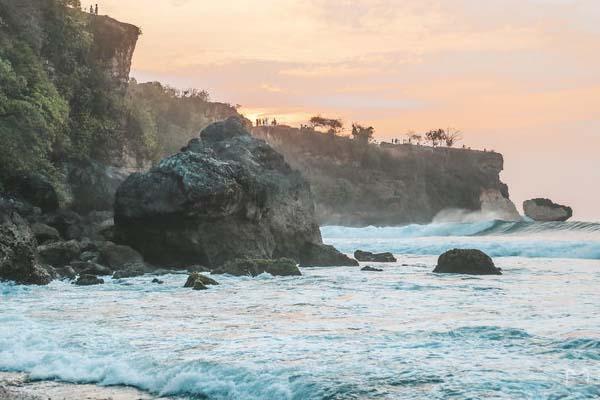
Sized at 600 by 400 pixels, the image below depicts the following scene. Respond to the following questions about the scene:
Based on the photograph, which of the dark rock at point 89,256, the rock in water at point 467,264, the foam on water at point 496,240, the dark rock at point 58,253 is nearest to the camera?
the rock in water at point 467,264

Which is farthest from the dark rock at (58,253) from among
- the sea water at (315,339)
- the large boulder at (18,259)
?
the sea water at (315,339)

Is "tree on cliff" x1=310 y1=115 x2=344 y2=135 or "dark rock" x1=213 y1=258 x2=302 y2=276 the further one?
"tree on cliff" x1=310 y1=115 x2=344 y2=135

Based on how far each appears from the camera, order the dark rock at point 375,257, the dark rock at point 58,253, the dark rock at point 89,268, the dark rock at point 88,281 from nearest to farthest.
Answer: the dark rock at point 88,281 < the dark rock at point 89,268 < the dark rock at point 58,253 < the dark rock at point 375,257

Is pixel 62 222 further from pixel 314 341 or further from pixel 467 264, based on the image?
pixel 314 341

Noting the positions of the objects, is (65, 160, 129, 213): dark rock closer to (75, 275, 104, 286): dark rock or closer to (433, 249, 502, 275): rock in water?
(75, 275, 104, 286): dark rock

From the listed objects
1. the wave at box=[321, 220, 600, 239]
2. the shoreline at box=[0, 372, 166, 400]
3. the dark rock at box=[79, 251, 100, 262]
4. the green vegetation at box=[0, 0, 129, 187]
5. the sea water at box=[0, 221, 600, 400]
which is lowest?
the shoreline at box=[0, 372, 166, 400]

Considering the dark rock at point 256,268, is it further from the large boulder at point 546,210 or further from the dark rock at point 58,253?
the large boulder at point 546,210

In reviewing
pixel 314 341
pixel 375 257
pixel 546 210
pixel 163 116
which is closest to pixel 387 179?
pixel 546 210

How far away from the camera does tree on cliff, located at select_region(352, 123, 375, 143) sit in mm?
115812

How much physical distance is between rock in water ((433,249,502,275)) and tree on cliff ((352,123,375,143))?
91.0 m

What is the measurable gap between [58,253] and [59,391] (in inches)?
665

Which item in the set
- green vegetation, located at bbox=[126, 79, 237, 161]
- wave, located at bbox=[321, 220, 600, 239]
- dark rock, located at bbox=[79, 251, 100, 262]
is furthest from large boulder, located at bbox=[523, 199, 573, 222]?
dark rock, located at bbox=[79, 251, 100, 262]

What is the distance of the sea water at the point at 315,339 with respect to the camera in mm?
7812

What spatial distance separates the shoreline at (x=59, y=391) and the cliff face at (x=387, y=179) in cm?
9625
